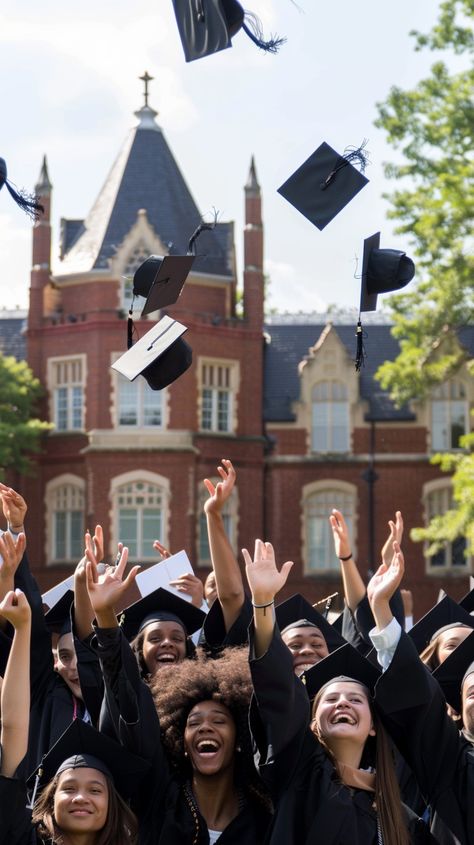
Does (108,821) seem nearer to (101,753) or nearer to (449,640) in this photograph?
(101,753)

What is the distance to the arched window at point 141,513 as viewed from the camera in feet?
105

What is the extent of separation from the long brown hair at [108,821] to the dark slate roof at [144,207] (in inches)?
1092

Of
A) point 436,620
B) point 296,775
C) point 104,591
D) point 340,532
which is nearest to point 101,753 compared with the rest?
point 104,591

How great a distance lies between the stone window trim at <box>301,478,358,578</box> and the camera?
33.2m

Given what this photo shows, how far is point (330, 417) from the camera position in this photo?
3403cm

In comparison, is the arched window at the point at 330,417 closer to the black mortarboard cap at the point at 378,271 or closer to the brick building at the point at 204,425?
→ the brick building at the point at 204,425

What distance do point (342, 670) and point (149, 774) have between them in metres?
0.88

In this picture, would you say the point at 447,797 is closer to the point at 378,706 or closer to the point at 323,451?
the point at 378,706

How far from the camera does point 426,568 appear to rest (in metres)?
32.9

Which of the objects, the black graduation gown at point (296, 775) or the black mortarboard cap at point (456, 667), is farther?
the black mortarboard cap at point (456, 667)

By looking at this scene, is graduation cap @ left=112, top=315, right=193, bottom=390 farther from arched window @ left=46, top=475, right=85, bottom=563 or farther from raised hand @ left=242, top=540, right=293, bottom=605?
arched window @ left=46, top=475, right=85, bottom=563

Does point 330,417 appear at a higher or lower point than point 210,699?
higher

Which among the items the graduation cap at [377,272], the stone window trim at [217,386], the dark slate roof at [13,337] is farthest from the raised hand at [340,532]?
the dark slate roof at [13,337]

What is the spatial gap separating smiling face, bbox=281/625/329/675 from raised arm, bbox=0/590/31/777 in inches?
66.2
